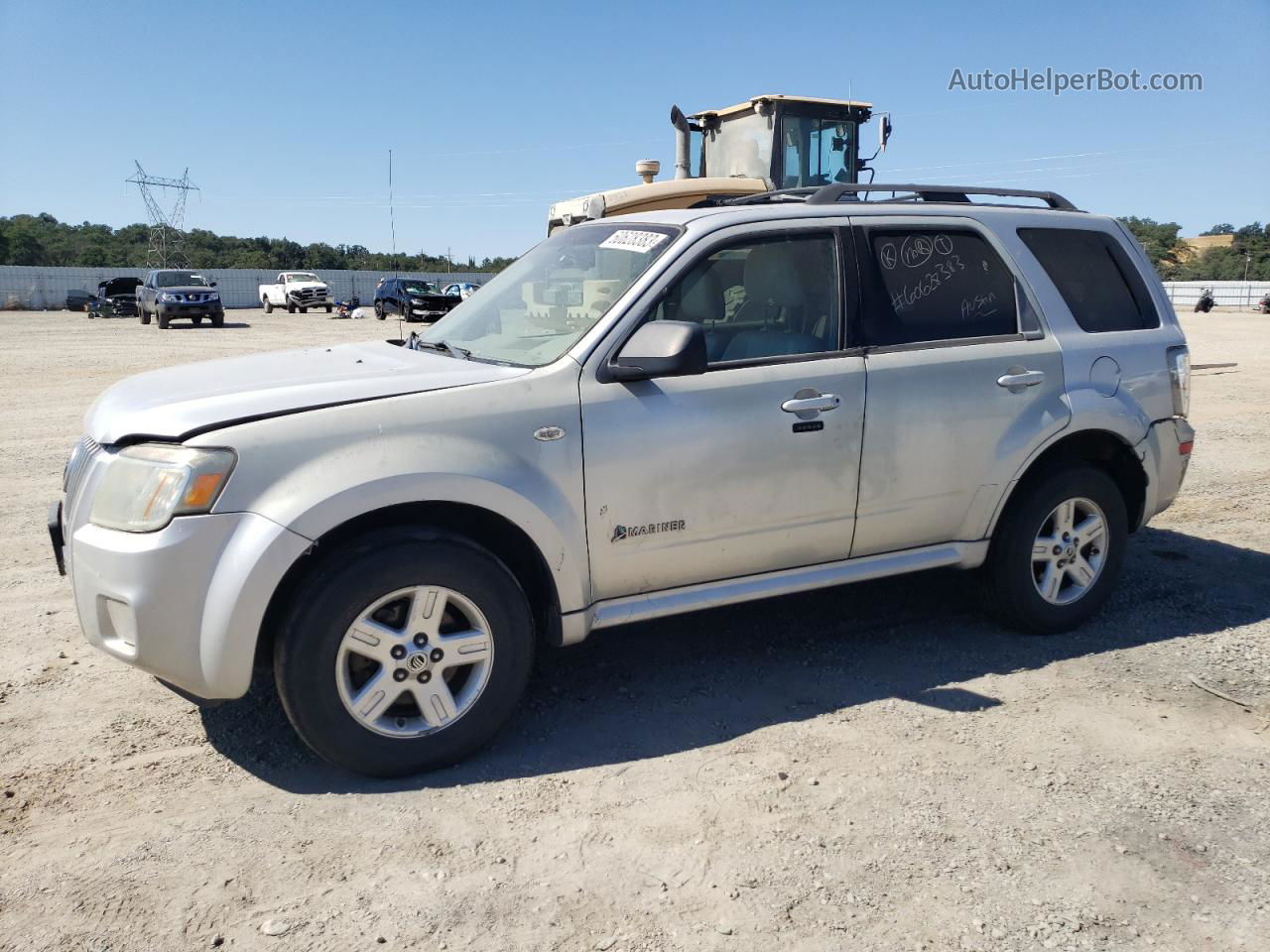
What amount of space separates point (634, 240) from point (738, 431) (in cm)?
93

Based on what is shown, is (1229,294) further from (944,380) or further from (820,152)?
(944,380)

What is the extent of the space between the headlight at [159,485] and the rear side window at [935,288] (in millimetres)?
2588

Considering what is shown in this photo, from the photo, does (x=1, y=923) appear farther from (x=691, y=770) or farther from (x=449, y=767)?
(x=691, y=770)

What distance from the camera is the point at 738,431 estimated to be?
3896 mm

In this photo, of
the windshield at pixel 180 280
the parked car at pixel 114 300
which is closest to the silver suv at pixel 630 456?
the windshield at pixel 180 280

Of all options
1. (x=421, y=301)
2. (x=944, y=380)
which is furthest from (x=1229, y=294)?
(x=944, y=380)

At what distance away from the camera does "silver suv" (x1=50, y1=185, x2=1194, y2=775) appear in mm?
3248

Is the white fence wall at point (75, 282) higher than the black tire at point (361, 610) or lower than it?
higher

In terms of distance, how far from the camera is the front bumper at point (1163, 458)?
4848mm

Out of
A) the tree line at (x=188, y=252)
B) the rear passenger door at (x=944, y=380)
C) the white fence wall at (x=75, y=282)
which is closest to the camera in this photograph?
the rear passenger door at (x=944, y=380)

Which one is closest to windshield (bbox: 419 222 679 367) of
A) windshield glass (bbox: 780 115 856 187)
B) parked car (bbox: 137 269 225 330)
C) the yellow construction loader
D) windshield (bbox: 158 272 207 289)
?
the yellow construction loader

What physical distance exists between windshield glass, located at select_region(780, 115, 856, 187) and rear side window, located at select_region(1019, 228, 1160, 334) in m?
8.62

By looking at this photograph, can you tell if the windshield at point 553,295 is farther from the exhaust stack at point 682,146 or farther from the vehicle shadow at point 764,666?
the exhaust stack at point 682,146

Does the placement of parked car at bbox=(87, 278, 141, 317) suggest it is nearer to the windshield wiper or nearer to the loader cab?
the loader cab
